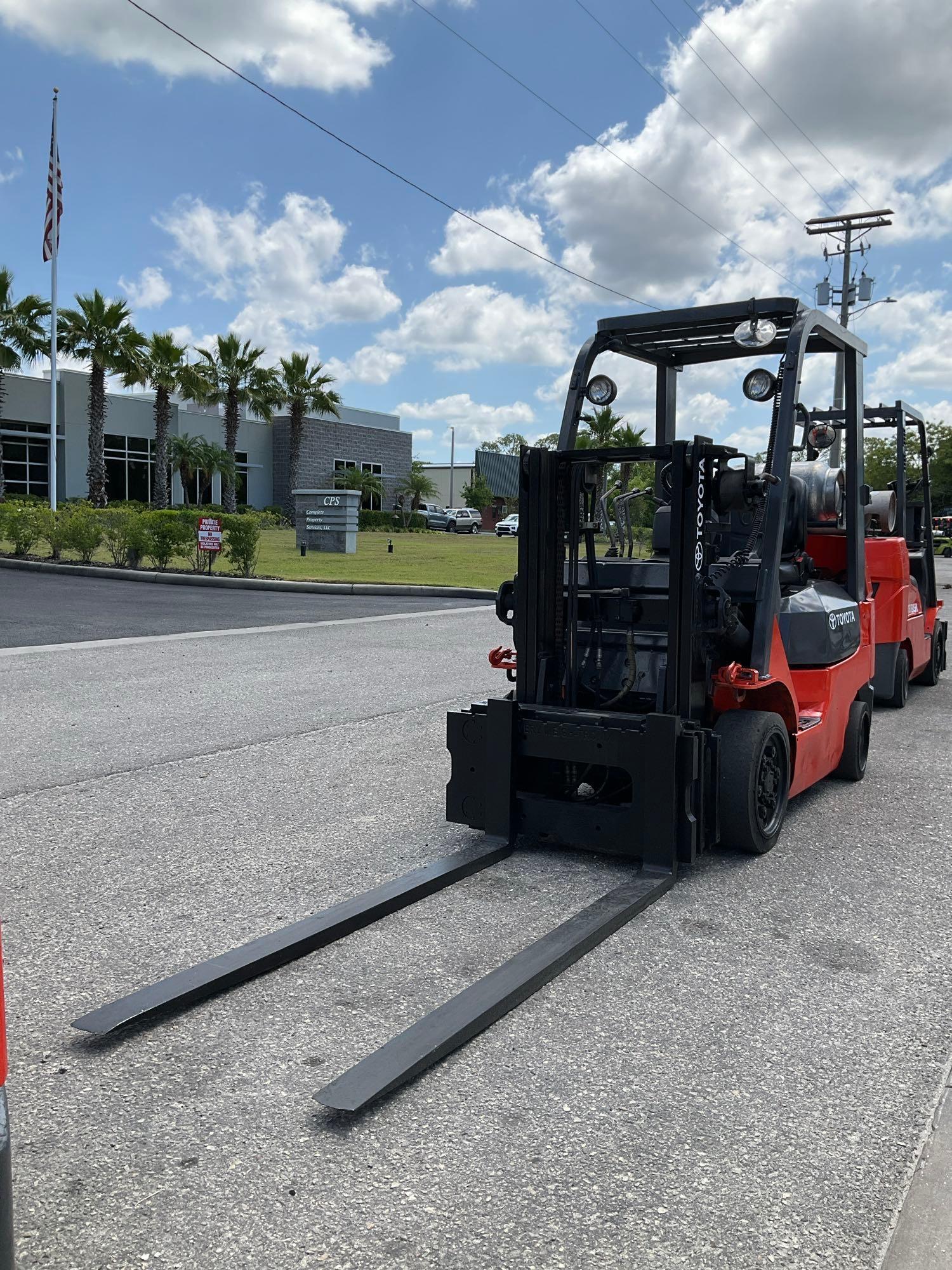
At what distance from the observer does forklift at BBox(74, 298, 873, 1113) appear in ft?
15.7

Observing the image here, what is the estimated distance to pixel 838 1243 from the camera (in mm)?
2475

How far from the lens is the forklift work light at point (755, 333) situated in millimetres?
4984

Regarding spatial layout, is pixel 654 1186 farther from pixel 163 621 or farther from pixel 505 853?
pixel 163 621

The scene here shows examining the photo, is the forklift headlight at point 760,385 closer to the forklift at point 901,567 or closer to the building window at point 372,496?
the forklift at point 901,567

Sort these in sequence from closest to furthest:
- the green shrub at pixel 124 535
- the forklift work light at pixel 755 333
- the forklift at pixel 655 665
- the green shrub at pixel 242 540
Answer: the forklift at pixel 655 665 < the forklift work light at pixel 755 333 < the green shrub at pixel 242 540 < the green shrub at pixel 124 535

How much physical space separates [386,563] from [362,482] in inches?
1294

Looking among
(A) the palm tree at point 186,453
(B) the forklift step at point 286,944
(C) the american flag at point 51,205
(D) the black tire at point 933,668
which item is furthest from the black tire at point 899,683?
(A) the palm tree at point 186,453

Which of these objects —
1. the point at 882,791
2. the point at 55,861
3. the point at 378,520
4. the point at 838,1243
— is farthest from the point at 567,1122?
the point at 378,520

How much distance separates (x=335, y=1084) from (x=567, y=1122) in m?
0.64

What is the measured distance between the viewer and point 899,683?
31.2ft

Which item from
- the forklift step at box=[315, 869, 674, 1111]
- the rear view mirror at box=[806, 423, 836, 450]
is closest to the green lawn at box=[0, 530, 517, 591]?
the rear view mirror at box=[806, 423, 836, 450]

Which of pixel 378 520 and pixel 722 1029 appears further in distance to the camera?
pixel 378 520

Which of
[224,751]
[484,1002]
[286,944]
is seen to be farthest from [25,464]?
[484,1002]

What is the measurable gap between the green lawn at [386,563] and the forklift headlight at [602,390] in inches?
611
